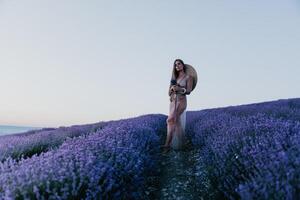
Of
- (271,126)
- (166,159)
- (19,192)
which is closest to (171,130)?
(166,159)

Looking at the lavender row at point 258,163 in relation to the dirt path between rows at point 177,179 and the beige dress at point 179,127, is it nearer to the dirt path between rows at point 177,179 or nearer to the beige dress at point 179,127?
the dirt path between rows at point 177,179

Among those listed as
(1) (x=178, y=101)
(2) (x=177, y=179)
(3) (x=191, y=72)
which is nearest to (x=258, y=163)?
(2) (x=177, y=179)

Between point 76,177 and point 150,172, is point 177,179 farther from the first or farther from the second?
point 76,177

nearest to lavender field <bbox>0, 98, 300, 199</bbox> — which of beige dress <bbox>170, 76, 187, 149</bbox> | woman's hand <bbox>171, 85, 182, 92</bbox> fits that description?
beige dress <bbox>170, 76, 187, 149</bbox>

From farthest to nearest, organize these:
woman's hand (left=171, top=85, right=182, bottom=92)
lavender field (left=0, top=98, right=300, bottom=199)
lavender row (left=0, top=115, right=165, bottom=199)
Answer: woman's hand (left=171, top=85, right=182, bottom=92) < lavender row (left=0, top=115, right=165, bottom=199) < lavender field (left=0, top=98, right=300, bottom=199)

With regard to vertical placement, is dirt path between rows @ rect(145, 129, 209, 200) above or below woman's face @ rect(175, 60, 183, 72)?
below

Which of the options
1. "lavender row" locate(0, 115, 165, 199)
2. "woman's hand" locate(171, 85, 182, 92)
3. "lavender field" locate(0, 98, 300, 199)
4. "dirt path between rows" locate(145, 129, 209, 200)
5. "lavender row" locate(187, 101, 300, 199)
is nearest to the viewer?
"lavender row" locate(187, 101, 300, 199)

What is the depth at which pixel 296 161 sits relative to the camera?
1741mm

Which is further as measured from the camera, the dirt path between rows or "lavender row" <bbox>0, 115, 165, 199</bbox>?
the dirt path between rows

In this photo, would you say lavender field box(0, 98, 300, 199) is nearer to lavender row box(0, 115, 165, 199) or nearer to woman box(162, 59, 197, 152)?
lavender row box(0, 115, 165, 199)

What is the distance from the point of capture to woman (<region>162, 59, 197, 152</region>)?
5.46 metres

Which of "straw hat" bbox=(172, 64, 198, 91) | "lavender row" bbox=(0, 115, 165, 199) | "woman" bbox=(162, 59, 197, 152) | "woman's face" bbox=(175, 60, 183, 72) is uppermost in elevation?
"woman's face" bbox=(175, 60, 183, 72)

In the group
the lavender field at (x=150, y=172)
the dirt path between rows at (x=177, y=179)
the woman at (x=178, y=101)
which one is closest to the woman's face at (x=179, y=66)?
the woman at (x=178, y=101)

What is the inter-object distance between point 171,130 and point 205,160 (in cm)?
190
